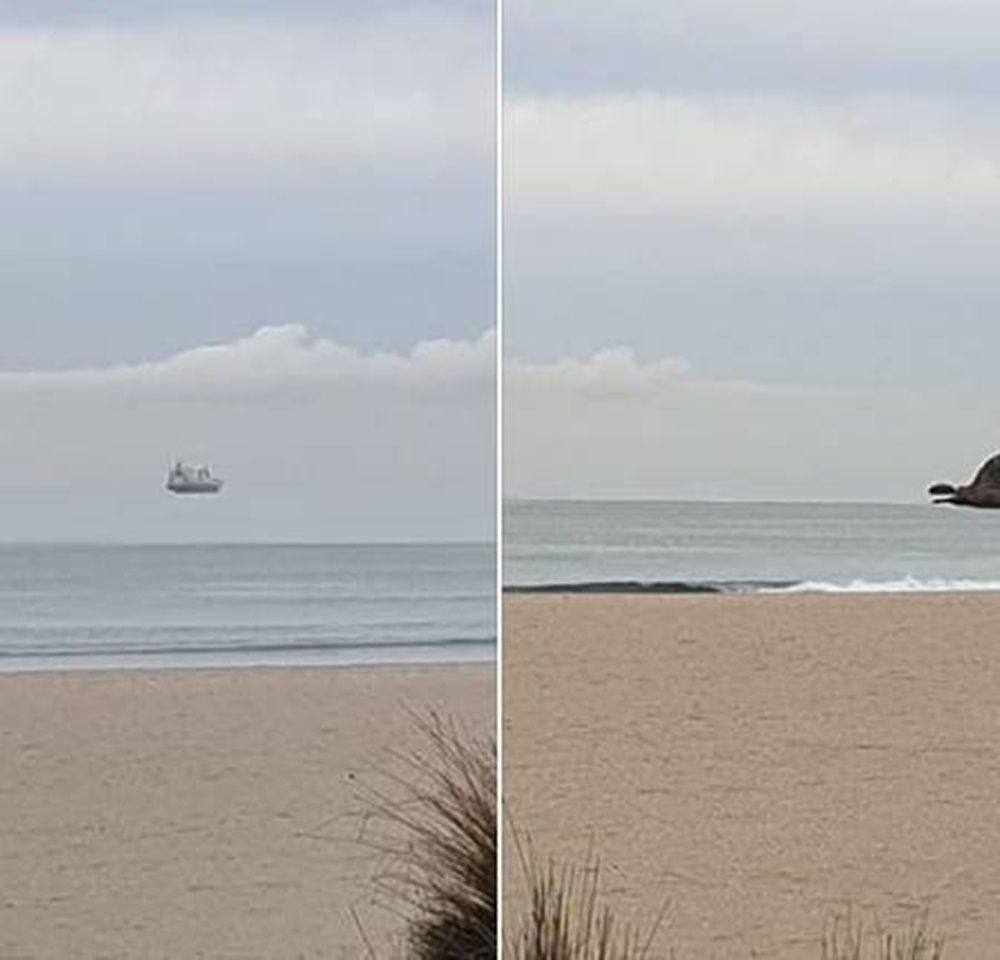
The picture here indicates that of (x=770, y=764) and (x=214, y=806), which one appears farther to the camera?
(x=770, y=764)

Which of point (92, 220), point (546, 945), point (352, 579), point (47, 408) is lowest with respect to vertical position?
point (546, 945)

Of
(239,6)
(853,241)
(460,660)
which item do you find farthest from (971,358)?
(239,6)

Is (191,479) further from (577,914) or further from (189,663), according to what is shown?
(577,914)

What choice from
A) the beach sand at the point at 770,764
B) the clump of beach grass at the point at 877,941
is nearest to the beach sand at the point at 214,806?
the beach sand at the point at 770,764

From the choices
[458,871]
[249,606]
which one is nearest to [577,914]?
[458,871]

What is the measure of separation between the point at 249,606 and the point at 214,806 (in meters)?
0.35

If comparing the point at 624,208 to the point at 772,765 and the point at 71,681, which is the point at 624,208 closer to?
the point at 772,765

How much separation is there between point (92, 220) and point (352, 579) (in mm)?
763

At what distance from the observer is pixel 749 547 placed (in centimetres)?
502

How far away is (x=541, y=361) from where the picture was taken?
507 centimetres

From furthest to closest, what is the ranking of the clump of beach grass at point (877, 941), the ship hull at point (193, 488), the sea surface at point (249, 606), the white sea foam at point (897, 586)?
1. the clump of beach grass at point (877, 941)
2. the white sea foam at point (897, 586)
3. the ship hull at point (193, 488)
4. the sea surface at point (249, 606)

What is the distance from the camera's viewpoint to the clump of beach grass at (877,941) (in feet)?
16.6

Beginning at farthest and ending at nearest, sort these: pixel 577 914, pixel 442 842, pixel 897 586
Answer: pixel 577 914, pixel 897 586, pixel 442 842

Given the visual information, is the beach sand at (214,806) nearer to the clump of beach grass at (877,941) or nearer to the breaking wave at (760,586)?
the breaking wave at (760,586)
